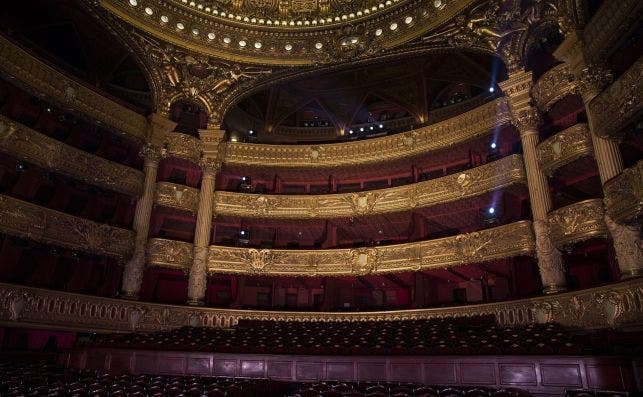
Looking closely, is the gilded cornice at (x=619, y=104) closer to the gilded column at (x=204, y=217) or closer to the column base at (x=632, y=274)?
the column base at (x=632, y=274)

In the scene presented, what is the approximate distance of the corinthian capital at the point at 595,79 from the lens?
12734 millimetres

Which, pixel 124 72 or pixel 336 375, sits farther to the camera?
pixel 124 72

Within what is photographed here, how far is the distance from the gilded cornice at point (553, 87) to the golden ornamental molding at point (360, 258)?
16.1ft

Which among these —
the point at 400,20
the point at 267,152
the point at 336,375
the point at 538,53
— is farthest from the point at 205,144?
the point at 538,53

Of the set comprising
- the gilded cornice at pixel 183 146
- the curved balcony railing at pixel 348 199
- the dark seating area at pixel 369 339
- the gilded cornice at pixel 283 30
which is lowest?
the dark seating area at pixel 369 339

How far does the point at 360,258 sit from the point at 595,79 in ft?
37.2

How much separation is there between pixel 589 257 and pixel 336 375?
11.4 m

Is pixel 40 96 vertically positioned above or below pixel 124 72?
below

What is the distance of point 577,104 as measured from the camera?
616 inches

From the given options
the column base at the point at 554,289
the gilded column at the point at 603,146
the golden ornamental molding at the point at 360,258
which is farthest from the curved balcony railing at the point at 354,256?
the gilded column at the point at 603,146

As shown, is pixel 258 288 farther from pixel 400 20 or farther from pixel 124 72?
pixel 400 20

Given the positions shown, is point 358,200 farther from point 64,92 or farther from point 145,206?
point 64,92

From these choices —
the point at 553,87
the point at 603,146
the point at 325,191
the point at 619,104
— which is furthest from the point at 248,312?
the point at 619,104

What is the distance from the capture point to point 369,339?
45.6 feet
